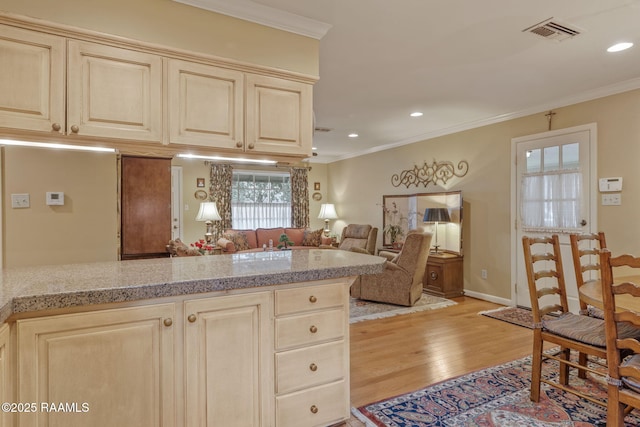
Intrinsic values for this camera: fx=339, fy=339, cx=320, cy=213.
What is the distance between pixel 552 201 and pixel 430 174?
1936mm

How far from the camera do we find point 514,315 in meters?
4.02

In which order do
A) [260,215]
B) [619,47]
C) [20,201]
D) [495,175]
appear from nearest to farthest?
1. [619,47]
2. [20,201]
3. [495,175]
4. [260,215]

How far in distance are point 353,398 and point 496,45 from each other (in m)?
Result: 2.78

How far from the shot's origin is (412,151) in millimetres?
5969

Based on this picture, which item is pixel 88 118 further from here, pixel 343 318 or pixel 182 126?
pixel 343 318

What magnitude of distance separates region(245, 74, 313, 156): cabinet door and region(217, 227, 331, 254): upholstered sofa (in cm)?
418

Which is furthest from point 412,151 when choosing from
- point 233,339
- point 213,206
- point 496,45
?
point 233,339

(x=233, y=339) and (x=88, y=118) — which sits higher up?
(x=88, y=118)

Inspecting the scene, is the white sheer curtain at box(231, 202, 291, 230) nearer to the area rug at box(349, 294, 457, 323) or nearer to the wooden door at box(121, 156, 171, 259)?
the wooden door at box(121, 156, 171, 259)

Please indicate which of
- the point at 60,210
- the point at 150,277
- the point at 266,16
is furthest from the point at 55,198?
the point at 266,16

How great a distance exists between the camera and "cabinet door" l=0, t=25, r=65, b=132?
157 cm

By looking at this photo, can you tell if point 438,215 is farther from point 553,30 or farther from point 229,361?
point 229,361

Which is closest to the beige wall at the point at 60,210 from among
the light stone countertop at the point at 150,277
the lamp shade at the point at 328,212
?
the light stone countertop at the point at 150,277

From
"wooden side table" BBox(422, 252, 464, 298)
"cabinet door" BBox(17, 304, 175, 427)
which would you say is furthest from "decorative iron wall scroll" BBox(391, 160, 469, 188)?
"cabinet door" BBox(17, 304, 175, 427)
